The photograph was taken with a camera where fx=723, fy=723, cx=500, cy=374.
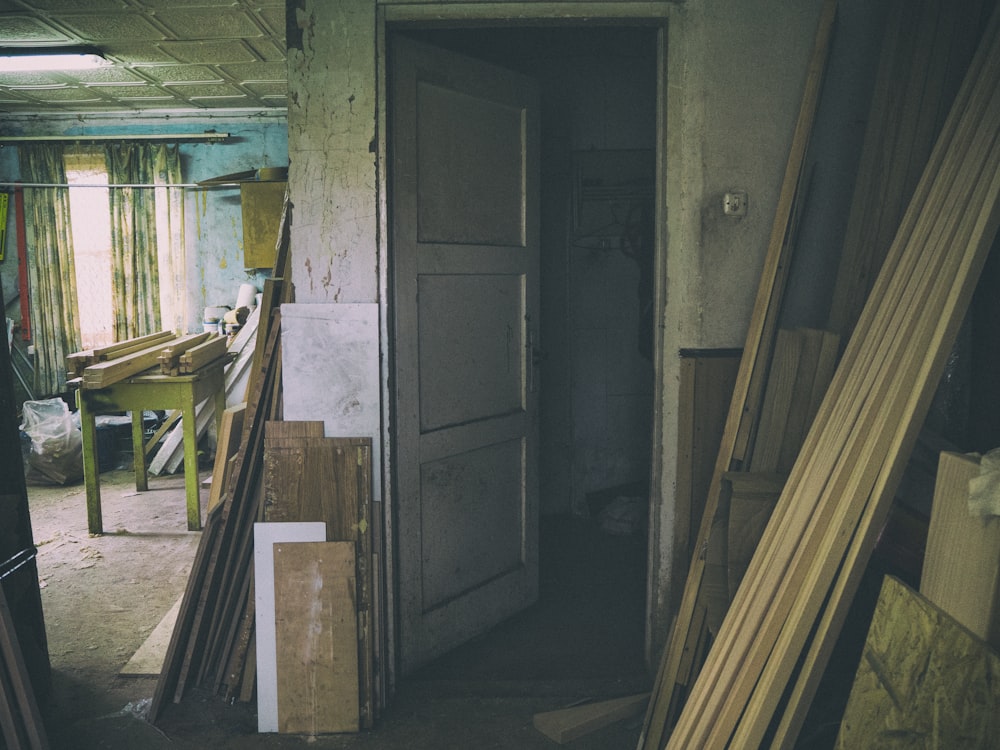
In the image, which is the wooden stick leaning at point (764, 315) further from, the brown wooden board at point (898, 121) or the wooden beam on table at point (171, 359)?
the wooden beam on table at point (171, 359)

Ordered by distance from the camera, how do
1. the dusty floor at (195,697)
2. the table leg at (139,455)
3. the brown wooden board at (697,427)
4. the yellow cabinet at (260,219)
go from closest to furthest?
the dusty floor at (195,697)
the brown wooden board at (697,427)
the table leg at (139,455)
the yellow cabinet at (260,219)

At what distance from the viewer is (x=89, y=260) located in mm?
6727

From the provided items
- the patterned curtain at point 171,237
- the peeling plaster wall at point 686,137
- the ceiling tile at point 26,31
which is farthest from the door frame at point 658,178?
the patterned curtain at point 171,237

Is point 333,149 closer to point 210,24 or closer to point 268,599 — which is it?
point 268,599

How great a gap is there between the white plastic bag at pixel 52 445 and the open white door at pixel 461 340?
3.76m

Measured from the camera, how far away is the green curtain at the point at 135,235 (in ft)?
21.7

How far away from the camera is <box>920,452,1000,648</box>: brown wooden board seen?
114 cm

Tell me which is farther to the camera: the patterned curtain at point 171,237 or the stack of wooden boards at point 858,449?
the patterned curtain at point 171,237

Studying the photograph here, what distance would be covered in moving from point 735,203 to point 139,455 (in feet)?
14.2

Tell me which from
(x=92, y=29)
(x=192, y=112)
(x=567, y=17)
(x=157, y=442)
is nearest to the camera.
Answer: (x=567, y=17)

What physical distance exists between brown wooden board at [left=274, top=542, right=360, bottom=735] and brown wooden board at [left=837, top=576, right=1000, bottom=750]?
59.9 inches

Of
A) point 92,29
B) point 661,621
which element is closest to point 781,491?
point 661,621

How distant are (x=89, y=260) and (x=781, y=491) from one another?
6761mm

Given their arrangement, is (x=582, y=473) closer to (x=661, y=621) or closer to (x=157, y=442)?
(x=661, y=621)
